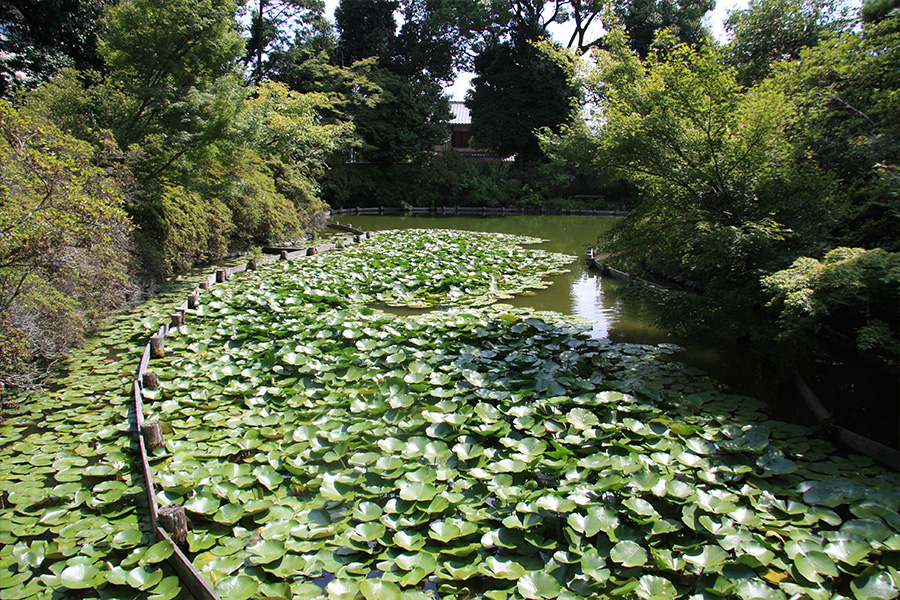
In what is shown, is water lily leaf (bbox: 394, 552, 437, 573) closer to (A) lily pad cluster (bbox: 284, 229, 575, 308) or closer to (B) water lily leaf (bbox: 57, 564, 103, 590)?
(B) water lily leaf (bbox: 57, 564, 103, 590)

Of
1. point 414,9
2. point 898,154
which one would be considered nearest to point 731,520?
point 898,154

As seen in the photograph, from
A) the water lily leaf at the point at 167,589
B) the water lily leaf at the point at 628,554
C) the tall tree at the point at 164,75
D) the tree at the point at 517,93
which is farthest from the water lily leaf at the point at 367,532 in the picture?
the tree at the point at 517,93

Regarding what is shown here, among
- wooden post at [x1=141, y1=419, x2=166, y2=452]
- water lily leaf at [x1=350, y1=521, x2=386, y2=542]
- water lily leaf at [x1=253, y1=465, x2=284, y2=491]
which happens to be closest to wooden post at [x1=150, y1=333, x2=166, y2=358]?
wooden post at [x1=141, y1=419, x2=166, y2=452]

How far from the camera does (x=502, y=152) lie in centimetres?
2570

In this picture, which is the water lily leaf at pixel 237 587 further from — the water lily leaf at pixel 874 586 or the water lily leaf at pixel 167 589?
the water lily leaf at pixel 874 586

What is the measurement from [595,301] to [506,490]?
531 cm

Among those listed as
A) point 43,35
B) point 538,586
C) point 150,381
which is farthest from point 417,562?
point 43,35

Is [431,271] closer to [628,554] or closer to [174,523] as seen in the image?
[174,523]

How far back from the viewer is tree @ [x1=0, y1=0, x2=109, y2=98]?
43.4ft

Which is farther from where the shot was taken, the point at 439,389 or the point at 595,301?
the point at 595,301

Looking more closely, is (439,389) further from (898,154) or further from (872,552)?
(898,154)

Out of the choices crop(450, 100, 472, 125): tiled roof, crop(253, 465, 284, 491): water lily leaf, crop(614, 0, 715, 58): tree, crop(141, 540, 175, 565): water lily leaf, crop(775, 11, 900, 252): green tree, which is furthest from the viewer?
crop(450, 100, 472, 125): tiled roof

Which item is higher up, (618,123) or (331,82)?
(331,82)

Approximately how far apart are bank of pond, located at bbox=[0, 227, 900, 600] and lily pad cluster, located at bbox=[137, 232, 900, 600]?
13 mm
